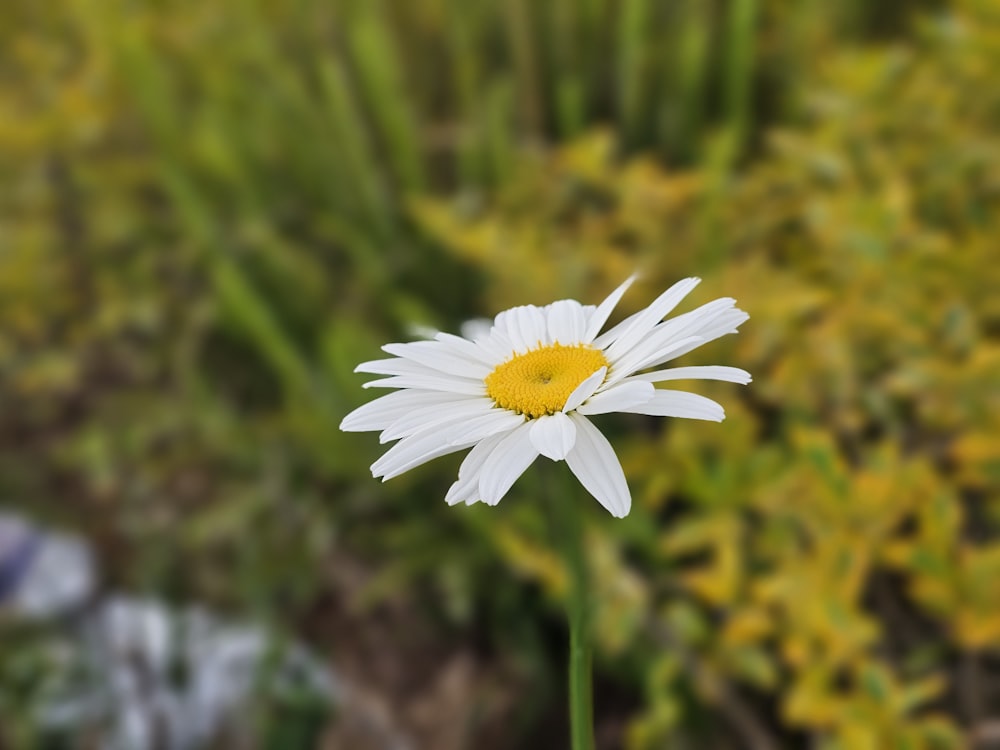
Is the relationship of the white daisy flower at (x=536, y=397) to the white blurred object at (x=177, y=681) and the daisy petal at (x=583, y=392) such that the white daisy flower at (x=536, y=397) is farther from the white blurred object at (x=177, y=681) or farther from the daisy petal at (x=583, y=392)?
the white blurred object at (x=177, y=681)

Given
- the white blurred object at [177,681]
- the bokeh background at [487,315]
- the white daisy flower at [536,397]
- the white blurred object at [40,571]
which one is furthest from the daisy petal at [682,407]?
the white blurred object at [40,571]

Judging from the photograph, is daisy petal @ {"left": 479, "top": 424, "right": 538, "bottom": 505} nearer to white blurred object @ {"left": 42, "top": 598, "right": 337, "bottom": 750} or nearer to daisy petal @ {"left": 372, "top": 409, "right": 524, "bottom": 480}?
daisy petal @ {"left": 372, "top": 409, "right": 524, "bottom": 480}

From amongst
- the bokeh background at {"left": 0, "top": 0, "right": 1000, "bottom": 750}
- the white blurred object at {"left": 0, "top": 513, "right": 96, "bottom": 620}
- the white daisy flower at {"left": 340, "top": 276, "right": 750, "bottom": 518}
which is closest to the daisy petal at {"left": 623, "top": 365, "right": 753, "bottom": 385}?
the white daisy flower at {"left": 340, "top": 276, "right": 750, "bottom": 518}

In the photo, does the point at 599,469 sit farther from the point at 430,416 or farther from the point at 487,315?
the point at 487,315

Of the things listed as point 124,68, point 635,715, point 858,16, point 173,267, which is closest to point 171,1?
point 124,68

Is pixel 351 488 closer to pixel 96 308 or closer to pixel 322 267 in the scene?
pixel 322 267

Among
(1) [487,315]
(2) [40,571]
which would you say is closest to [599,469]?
(1) [487,315]
